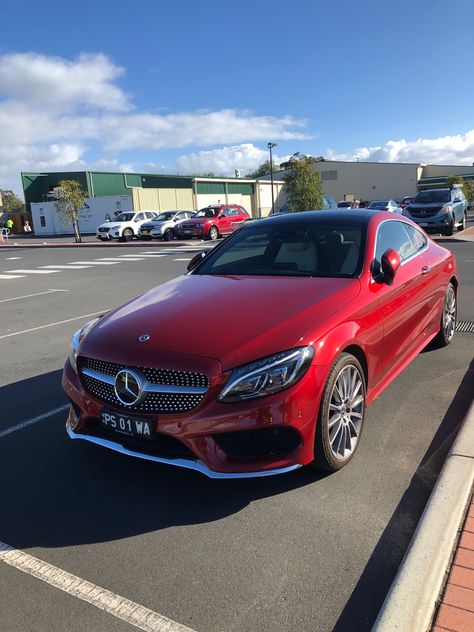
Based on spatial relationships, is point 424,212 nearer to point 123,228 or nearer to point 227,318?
point 227,318

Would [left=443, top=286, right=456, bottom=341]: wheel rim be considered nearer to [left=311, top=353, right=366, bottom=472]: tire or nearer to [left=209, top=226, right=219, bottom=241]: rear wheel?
[left=311, top=353, right=366, bottom=472]: tire

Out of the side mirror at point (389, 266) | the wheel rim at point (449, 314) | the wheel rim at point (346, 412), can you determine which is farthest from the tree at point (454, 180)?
the wheel rim at point (346, 412)

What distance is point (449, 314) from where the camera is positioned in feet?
18.9

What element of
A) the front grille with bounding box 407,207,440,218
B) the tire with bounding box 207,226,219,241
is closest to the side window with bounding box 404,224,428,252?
the front grille with bounding box 407,207,440,218

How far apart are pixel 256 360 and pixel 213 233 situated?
26.1 m

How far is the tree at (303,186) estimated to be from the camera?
2400 cm

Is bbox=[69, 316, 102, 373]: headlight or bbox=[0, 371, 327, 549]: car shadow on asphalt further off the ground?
bbox=[69, 316, 102, 373]: headlight

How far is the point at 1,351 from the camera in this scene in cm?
675

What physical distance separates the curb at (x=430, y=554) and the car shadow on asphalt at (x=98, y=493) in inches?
29.8

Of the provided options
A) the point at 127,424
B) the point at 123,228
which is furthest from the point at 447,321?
the point at 123,228

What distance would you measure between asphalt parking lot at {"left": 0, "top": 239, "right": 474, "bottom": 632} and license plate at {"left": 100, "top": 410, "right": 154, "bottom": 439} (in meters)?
0.44

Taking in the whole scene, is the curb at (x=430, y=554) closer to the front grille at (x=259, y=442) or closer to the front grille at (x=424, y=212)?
the front grille at (x=259, y=442)

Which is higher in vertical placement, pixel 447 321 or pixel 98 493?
pixel 447 321

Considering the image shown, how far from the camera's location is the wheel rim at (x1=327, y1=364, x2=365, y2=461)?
10.3ft
